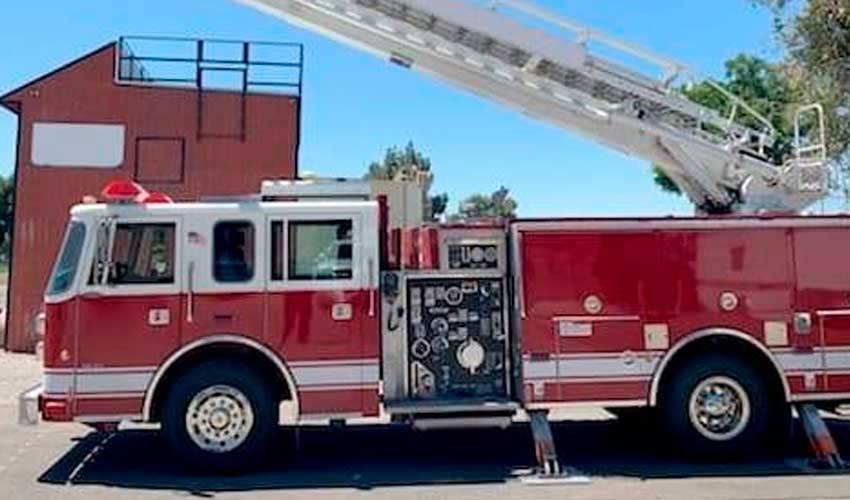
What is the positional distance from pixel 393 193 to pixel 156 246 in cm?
273

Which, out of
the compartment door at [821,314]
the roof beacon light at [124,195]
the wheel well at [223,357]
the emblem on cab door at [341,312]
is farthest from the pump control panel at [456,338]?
the compartment door at [821,314]

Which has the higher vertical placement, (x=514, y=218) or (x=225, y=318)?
(x=514, y=218)

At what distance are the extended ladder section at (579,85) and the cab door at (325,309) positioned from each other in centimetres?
251

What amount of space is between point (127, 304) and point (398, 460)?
3.07m

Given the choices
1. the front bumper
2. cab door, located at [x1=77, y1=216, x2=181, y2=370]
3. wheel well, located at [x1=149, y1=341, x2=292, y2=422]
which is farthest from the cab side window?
the front bumper

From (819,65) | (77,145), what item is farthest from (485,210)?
(77,145)

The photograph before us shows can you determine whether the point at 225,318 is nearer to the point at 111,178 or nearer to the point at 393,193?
the point at 393,193

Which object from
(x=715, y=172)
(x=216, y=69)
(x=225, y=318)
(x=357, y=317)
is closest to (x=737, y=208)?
(x=715, y=172)

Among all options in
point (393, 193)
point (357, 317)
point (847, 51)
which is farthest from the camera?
point (847, 51)

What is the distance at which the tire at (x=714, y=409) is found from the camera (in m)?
8.64

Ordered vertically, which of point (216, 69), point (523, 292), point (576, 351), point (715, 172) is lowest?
point (576, 351)

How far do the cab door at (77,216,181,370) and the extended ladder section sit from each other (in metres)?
3.13

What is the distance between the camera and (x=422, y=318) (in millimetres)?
8742

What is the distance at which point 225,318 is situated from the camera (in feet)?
27.0
